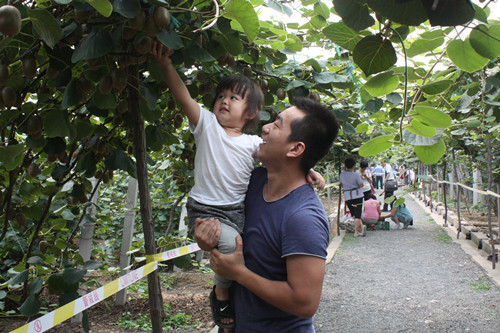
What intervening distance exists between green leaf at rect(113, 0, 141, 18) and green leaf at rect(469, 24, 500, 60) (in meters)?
0.86

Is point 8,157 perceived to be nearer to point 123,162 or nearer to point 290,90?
point 123,162

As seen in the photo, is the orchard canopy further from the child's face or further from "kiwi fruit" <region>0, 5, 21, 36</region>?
the child's face

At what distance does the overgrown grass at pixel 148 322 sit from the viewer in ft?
11.4

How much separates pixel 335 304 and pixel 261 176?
3819mm

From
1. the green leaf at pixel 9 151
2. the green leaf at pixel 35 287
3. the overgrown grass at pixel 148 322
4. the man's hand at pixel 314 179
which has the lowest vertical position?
the overgrown grass at pixel 148 322

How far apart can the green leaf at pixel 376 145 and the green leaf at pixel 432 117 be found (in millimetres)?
110

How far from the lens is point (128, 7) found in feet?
3.90

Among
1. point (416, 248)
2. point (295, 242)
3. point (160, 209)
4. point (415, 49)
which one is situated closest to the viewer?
point (415, 49)

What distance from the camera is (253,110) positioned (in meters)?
1.86

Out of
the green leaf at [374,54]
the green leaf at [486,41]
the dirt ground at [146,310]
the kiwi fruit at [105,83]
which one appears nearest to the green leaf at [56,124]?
the kiwi fruit at [105,83]

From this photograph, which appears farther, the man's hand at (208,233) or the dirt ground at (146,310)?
the dirt ground at (146,310)

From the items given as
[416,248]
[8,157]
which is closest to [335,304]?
[416,248]

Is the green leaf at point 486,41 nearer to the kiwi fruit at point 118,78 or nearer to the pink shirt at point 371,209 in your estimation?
the kiwi fruit at point 118,78

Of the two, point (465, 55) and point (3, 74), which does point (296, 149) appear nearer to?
point (465, 55)
